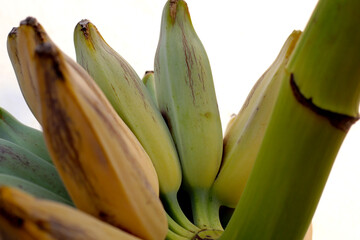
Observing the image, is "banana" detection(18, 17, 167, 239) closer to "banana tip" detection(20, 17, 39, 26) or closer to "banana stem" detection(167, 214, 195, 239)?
"banana tip" detection(20, 17, 39, 26)

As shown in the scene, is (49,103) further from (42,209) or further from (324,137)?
(324,137)

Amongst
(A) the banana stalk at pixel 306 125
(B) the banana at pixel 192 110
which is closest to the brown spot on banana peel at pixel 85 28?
(B) the banana at pixel 192 110

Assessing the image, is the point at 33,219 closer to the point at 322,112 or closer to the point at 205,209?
the point at 322,112

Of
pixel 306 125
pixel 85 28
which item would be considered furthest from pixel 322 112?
pixel 85 28

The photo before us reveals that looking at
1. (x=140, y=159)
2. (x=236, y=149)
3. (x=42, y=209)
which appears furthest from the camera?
(x=236, y=149)

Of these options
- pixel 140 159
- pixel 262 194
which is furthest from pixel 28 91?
pixel 262 194

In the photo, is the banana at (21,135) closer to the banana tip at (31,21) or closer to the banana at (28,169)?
the banana at (28,169)

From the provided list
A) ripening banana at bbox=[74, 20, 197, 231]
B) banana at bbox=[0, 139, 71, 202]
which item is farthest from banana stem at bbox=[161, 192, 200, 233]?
banana at bbox=[0, 139, 71, 202]
